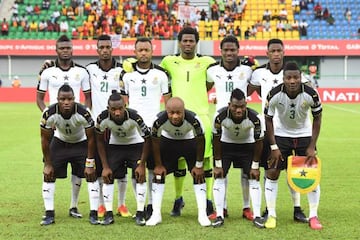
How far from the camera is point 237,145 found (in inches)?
320

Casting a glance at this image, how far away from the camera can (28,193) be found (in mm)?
10227

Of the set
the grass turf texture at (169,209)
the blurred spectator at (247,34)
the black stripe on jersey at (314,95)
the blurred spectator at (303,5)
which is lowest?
the grass turf texture at (169,209)

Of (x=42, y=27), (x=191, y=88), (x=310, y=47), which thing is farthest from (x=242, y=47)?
(x=191, y=88)

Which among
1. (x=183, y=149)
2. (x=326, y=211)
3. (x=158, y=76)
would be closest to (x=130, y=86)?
(x=158, y=76)

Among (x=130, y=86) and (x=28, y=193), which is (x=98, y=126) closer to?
(x=130, y=86)

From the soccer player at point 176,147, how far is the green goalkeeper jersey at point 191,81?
56cm

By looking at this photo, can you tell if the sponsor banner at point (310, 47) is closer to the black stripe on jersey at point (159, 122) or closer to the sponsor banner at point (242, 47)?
the sponsor banner at point (242, 47)

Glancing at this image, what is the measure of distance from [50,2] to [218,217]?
37.5 metres

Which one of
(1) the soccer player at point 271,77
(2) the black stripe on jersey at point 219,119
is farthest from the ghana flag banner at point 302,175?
(2) the black stripe on jersey at point 219,119

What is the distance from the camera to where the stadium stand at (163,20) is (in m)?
40.5

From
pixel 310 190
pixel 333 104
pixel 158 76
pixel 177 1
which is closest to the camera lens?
pixel 310 190

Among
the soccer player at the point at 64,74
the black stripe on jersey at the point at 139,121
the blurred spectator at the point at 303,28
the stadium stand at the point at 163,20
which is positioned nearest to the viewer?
the black stripe on jersey at the point at 139,121

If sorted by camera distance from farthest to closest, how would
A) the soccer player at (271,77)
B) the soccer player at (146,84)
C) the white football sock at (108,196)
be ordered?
the soccer player at (146,84), the soccer player at (271,77), the white football sock at (108,196)

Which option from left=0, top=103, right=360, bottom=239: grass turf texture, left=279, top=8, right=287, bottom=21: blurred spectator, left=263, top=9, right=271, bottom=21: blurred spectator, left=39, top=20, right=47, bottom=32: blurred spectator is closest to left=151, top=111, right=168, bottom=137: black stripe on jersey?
left=0, top=103, right=360, bottom=239: grass turf texture
